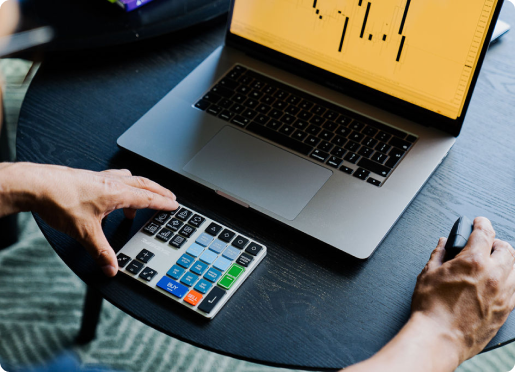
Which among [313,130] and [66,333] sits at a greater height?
[313,130]

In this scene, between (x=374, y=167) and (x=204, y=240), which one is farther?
(x=374, y=167)

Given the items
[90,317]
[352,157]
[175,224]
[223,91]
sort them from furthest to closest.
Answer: [90,317] → [223,91] → [352,157] → [175,224]

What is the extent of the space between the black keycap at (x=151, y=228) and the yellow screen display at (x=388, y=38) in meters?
0.44

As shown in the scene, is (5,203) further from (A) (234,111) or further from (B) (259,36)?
(B) (259,36)

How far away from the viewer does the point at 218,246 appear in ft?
2.71

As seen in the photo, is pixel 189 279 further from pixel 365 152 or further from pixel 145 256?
pixel 365 152

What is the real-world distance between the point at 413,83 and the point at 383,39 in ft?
0.30

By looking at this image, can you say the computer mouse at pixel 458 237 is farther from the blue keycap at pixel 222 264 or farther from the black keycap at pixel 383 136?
the blue keycap at pixel 222 264

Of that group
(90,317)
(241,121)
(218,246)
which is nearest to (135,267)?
(218,246)

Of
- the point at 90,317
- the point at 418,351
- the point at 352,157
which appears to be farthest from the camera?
the point at 90,317

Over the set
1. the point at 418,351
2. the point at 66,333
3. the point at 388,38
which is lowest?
the point at 66,333

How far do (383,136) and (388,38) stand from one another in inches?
6.6

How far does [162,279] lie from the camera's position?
79 centimetres

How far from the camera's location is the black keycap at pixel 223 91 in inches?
41.4
